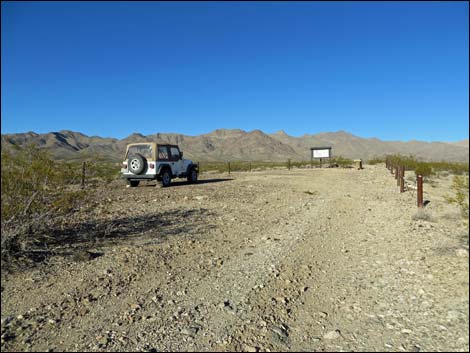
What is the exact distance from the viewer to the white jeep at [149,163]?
15.1 metres

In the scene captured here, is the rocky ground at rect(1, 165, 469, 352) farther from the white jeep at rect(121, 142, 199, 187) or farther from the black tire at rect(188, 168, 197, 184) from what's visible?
the black tire at rect(188, 168, 197, 184)

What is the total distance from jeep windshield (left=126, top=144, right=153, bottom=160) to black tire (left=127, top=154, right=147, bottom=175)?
0.35 metres

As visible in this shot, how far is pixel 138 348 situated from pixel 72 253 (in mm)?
2980

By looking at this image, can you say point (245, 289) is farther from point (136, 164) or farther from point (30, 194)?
point (136, 164)

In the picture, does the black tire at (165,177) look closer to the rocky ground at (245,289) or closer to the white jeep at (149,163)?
the white jeep at (149,163)

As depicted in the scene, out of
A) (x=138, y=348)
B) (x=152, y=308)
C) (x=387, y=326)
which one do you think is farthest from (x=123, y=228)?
(x=387, y=326)

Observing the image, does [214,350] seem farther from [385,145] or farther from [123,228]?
[385,145]

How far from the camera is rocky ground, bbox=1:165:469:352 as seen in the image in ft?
11.0

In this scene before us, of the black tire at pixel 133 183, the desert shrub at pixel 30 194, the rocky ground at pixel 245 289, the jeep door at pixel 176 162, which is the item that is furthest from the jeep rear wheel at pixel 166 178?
the desert shrub at pixel 30 194

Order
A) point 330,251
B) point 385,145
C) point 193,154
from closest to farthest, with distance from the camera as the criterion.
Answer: point 330,251 < point 193,154 < point 385,145

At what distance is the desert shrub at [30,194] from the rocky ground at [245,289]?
1.76ft

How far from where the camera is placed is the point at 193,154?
139 metres

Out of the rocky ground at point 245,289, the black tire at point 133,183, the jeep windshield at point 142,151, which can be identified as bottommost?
the rocky ground at point 245,289

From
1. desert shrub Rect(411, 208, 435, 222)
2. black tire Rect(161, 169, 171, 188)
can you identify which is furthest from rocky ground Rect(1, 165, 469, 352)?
black tire Rect(161, 169, 171, 188)
